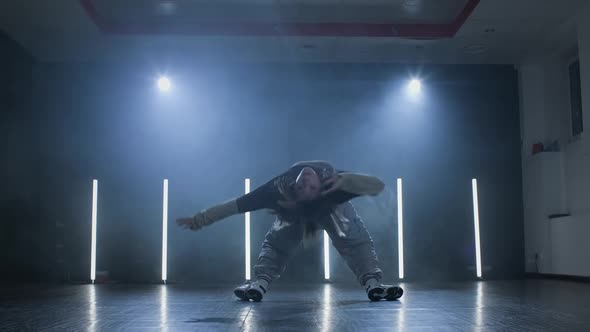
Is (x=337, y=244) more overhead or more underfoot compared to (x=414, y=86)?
more underfoot

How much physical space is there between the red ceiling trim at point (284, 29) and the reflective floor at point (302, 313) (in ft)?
10.1

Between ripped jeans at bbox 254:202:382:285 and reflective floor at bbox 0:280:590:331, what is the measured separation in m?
0.22

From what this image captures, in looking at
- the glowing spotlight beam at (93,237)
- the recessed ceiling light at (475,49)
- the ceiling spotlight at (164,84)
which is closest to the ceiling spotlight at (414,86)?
the recessed ceiling light at (475,49)

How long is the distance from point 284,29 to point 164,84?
207cm

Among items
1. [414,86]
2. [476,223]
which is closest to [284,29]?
[414,86]

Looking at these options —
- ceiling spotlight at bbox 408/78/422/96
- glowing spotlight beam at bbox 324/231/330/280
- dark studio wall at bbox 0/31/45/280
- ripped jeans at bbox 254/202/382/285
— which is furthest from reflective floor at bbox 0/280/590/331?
ceiling spotlight at bbox 408/78/422/96

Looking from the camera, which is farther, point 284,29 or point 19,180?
point 19,180

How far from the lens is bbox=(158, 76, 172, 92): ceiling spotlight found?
793 cm

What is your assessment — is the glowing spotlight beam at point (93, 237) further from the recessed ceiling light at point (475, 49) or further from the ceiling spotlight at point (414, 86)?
the recessed ceiling light at point (475, 49)

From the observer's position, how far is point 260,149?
7895 mm

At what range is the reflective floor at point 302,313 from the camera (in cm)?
282

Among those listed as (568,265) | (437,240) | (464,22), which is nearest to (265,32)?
(464,22)

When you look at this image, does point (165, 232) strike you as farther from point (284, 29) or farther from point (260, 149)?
point (284, 29)

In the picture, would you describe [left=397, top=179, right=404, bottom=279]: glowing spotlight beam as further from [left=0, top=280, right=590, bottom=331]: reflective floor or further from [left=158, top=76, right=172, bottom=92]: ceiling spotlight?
[left=158, top=76, right=172, bottom=92]: ceiling spotlight
